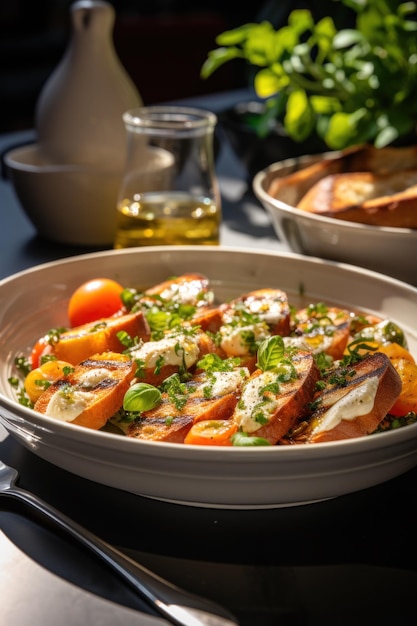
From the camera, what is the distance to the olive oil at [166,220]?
1.81 metres

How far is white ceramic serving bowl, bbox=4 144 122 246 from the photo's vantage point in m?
1.98

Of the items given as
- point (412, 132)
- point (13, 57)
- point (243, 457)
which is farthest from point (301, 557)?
point (13, 57)

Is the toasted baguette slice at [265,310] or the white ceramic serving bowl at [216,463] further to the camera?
the toasted baguette slice at [265,310]

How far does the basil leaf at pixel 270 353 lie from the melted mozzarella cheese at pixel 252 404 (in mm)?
21

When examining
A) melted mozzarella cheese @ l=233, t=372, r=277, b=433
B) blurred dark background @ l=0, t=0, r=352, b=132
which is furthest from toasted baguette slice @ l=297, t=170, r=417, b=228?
blurred dark background @ l=0, t=0, r=352, b=132

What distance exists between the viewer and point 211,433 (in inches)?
39.6

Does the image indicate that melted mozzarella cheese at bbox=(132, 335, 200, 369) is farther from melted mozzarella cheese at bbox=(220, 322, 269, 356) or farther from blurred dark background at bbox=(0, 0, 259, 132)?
blurred dark background at bbox=(0, 0, 259, 132)

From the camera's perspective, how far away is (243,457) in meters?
0.90

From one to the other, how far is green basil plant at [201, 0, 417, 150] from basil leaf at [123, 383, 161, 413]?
1.14 m

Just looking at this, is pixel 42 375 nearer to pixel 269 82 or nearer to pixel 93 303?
pixel 93 303

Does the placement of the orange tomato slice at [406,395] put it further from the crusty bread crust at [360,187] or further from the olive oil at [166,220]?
the olive oil at [166,220]

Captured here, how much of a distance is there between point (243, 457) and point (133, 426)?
224 mm

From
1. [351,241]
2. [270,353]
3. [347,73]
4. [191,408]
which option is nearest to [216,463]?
[191,408]

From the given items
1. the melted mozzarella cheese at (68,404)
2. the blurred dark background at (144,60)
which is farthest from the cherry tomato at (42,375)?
the blurred dark background at (144,60)
